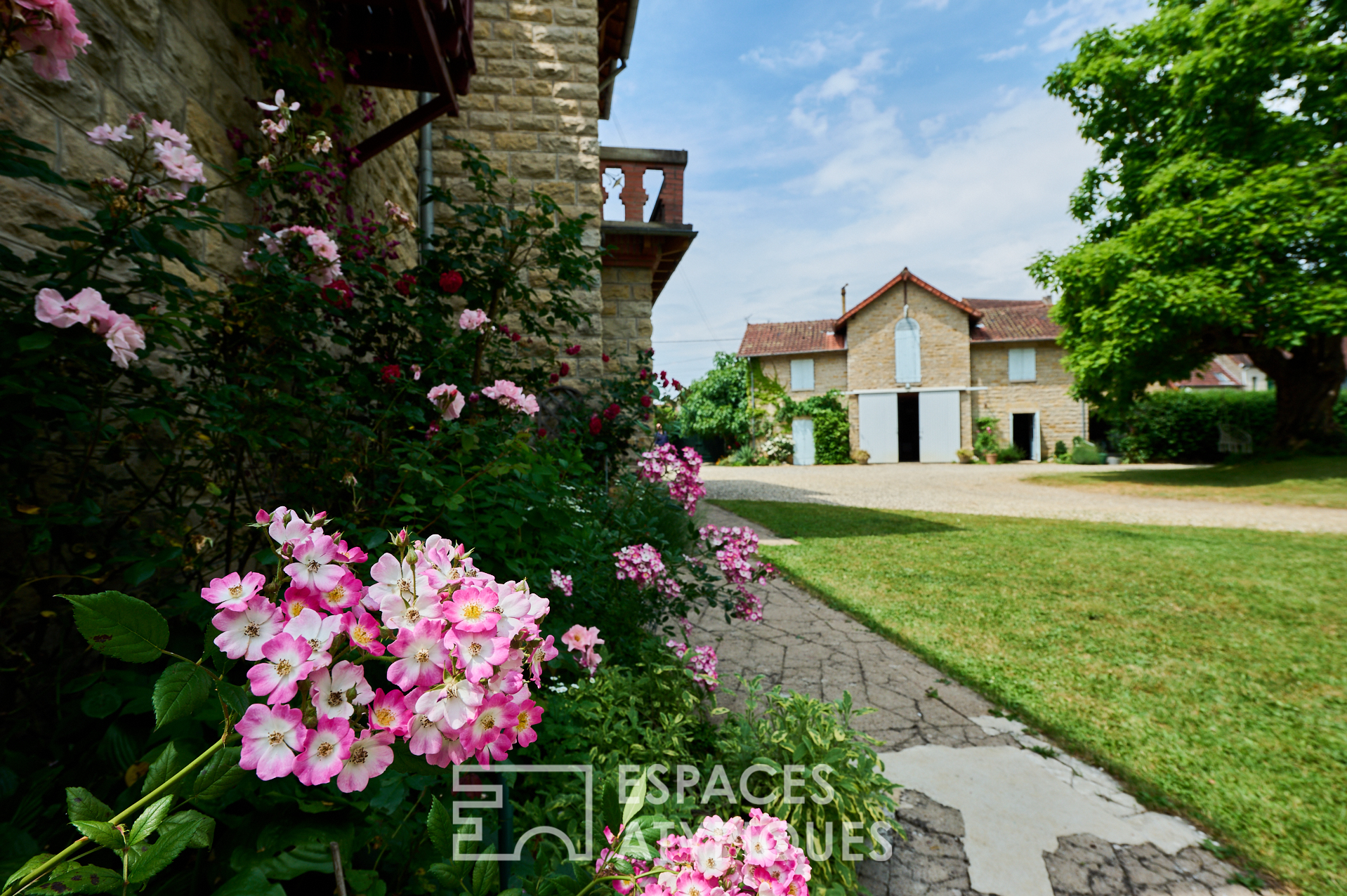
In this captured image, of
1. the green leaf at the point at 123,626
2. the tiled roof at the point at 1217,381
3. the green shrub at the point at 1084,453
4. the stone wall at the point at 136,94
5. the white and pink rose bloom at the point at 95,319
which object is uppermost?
the tiled roof at the point at 1217,381

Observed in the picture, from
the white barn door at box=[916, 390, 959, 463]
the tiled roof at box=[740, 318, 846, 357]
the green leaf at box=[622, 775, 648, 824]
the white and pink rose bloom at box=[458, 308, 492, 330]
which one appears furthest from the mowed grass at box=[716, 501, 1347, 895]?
the tiled roof at box=[740, 318, 846, 357]

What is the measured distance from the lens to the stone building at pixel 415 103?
147 cm

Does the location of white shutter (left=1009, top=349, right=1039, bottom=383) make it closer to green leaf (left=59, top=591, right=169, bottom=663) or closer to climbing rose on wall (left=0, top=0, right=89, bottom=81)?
climbing rose on wall (left=0, top=0, right=89, bottom=81)

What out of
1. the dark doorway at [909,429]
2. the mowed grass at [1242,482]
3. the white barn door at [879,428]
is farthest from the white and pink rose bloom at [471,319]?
the dark doorway at [909,429]

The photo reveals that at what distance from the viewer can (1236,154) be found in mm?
12102

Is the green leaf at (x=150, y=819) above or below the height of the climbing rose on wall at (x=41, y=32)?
below

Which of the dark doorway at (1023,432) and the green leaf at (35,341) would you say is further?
the dark doorway at (1023,432)

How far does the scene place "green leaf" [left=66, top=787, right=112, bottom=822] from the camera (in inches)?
20.0

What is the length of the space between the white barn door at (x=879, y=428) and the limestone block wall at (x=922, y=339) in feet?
1.69

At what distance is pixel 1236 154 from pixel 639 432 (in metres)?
15.2

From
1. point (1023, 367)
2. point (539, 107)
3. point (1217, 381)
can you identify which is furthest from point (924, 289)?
point (539, 107)

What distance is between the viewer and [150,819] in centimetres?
52

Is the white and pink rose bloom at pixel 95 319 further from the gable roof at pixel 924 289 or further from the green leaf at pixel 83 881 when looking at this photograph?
the gable roof at pixel 924 289

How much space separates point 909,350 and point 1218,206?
1058 centimetres
